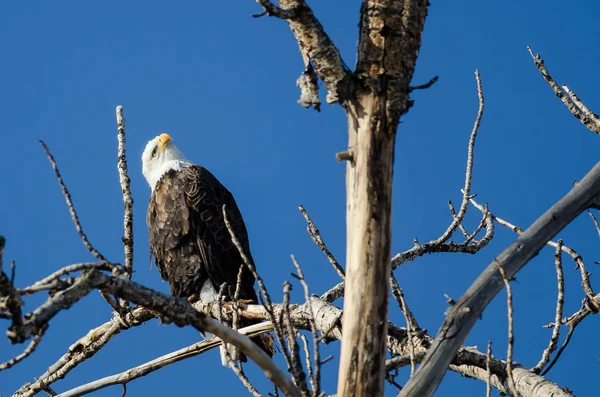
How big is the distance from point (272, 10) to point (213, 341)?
1641 mm

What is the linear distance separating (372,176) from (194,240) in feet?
11.7

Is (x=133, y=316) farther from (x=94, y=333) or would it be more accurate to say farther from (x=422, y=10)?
(x=422, y=10)

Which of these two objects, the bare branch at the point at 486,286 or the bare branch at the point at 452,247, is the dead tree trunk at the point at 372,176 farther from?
the bare branch at the point at 452,247

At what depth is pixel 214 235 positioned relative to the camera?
224 inches

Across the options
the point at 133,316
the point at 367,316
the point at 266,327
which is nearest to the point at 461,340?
the point at 367,316

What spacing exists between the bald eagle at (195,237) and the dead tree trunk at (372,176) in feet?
Result: 10.6

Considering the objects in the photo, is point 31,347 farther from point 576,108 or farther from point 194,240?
point 194,240

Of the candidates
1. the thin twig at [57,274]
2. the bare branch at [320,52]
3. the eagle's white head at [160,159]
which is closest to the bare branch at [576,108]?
the bare branch at [320,52]

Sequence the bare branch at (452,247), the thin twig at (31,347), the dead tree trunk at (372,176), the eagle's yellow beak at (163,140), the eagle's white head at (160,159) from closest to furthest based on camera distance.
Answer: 1. the thin twig at (31,347)
2. the dead tree trunk at (372,176)
3. the bare branch at (452,247)
4. the eagle's white head at (160,159)
5. the eagle's yellow beak at (163,140)

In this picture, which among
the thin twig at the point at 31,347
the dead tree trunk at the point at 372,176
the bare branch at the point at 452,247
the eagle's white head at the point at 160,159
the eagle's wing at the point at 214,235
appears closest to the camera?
the thin twig at the point at 31,347

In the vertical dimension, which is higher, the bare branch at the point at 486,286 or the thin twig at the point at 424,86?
the thin twig at the point at 424,86

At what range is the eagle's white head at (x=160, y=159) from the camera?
20.7ft

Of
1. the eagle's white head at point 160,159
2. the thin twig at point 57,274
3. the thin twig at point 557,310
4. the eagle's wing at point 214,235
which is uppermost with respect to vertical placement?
the eagle's white head at point 160,159

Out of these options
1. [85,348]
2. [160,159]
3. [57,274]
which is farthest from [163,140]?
[57,274]
